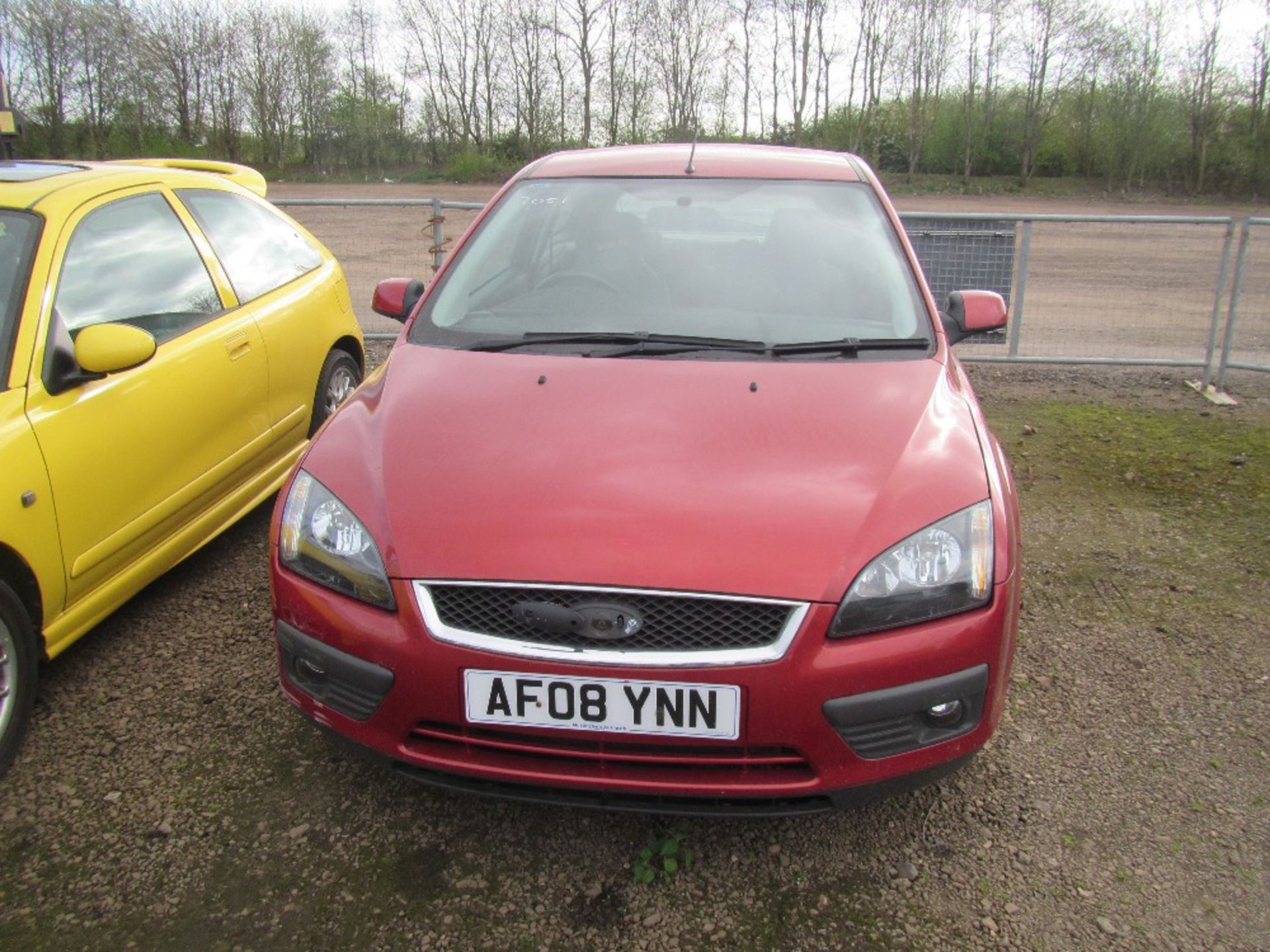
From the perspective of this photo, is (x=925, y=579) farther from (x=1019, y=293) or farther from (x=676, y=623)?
(x=1019, y=293)

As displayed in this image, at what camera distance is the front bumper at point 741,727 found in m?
→ 1.94

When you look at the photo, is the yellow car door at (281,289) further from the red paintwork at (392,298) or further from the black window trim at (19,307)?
the black window trim at (19,307)

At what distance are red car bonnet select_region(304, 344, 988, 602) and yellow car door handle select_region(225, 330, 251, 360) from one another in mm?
1256

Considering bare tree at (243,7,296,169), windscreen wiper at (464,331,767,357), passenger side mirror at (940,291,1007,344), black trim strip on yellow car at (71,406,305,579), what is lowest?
black trim strip on yellow car at (71,406,305,579)

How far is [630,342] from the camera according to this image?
9.30ft

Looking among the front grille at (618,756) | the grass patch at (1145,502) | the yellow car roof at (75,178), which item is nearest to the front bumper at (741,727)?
the front grille at (618,756)

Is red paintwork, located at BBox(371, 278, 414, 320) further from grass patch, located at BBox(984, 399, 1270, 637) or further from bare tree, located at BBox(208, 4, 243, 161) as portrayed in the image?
bare tree, located at BBox(208, 4, 243, 161)

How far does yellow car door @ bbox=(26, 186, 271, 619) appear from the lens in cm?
284

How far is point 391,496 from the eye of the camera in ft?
7.29

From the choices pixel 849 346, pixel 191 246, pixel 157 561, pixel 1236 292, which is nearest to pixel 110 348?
pixel 157 561

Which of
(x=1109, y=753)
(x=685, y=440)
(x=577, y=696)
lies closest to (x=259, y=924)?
(x=577, y=696)

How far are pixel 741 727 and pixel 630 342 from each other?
1293mm

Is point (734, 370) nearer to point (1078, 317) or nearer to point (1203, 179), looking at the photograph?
point (1078, 317)

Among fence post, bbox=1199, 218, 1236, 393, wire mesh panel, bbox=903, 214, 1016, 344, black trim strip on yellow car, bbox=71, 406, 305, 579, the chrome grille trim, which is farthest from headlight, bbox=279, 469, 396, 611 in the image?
fence post, bbox=1199, 218, 1236, 393
